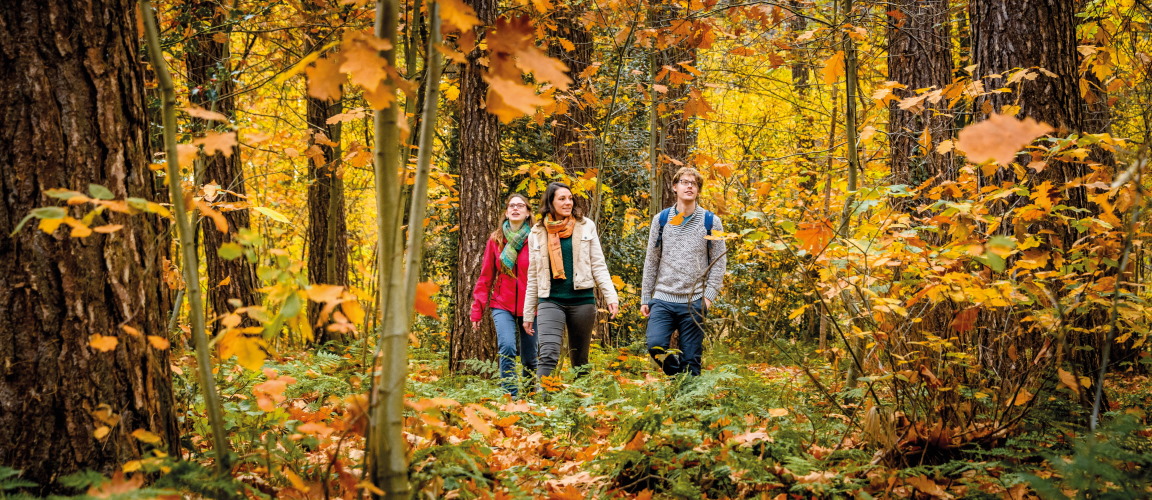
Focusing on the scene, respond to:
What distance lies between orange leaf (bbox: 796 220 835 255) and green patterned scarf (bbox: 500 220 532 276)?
2856 millimetres

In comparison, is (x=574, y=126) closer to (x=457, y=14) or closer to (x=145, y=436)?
(x=145, y=436)

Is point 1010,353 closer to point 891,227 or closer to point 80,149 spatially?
point 891,227

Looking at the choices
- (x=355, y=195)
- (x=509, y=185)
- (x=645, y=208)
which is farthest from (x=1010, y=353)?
(x=355, y=195)

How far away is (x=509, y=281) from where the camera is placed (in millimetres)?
5789

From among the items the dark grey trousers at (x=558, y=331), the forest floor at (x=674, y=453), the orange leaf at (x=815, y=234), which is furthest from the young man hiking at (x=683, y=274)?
the orange leaf at (x=815, y=234)

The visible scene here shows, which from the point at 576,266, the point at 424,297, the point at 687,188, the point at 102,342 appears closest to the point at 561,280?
the point at 576,266

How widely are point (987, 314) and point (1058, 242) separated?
88cm

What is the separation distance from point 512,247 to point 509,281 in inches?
11.7

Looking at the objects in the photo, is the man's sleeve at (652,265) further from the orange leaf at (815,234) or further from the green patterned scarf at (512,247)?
the orange leaf at (815,234)

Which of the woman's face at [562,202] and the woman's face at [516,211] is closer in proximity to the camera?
the woman's face at [562,202]

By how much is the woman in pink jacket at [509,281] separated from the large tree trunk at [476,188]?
797mm

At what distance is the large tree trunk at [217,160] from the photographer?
5277 mm

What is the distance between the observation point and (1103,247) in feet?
10.3

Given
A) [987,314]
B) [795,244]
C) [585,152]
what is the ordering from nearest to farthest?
[795,244] < [987,314] < [585,152]
